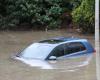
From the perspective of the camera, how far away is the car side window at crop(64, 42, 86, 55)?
16141 mm

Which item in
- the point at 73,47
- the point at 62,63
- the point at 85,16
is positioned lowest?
the point at 85,16

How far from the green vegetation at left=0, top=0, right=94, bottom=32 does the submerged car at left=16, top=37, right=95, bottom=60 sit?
37.6 ft

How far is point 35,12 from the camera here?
95.9 ft

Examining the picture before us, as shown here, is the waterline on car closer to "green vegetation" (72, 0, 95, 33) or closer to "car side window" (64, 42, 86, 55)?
"car side window" (64, 42, 86, 55)

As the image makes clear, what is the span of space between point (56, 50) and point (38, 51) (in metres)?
0.67

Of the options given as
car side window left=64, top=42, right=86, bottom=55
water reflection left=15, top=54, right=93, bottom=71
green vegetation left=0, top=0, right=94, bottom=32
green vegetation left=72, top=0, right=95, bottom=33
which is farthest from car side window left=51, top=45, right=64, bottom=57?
green vegetation left=0, top=0, right=94, bottom=32

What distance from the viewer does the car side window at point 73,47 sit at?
53.0ft

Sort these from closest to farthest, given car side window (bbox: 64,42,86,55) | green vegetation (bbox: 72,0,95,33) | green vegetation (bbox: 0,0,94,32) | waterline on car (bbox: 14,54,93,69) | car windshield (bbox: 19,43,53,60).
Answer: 1. waterline on car (bbox: 14,54,93,69)
2. car windshield (bbox: 19,43,53,60)
3. car side window (bbox: 64,42,86,55)
4. green vegetation (bbox: 72,0,95,33)
5. green vegetation (bbox: 0,0,94,32)

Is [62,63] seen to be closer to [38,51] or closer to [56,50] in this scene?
[56,50]

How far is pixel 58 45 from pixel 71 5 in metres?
14.5

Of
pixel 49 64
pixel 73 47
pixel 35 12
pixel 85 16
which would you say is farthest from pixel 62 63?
pixel 35 12

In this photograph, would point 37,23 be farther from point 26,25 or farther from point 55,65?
point 55,65

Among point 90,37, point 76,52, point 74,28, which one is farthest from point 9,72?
point 74,28

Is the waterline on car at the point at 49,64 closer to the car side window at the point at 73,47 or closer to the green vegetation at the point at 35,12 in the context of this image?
the car side window at the point at 73,47
